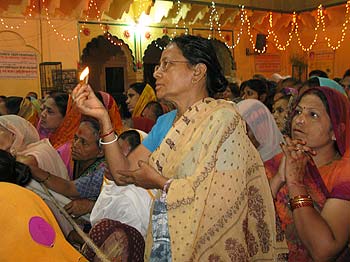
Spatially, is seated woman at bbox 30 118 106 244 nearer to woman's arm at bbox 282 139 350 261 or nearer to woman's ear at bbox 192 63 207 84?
woman's ear at bbox 192 63 207 84

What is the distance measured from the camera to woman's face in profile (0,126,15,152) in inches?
122

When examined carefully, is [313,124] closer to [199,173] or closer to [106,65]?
[199,173]

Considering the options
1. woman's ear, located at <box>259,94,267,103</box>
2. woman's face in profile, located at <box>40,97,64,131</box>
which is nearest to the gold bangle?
woman's face in profile, located at <box>40,97,64,131</box>

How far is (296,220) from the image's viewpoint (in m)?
1.68

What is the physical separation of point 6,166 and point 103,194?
2.17ft

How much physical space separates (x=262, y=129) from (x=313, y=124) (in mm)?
903

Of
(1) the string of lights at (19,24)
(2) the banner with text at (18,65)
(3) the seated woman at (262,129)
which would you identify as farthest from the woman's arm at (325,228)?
(1) the string of lights at (19,24)

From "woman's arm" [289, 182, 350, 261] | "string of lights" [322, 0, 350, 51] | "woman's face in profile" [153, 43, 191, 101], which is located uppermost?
"string of lights" [322, 0, 350, 51]

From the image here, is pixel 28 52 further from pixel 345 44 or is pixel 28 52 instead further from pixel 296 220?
pixel 345 44

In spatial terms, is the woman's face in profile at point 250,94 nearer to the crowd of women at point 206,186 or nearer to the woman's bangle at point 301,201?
the crowd of women at point 206,186

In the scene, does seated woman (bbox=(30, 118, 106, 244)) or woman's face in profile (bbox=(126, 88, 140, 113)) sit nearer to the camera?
seated woman (bbox=(30, 118, 106, 244))

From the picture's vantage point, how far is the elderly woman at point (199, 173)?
1595 millimetres

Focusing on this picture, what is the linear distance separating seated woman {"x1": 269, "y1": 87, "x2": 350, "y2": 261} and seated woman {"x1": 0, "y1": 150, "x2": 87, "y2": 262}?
850mm

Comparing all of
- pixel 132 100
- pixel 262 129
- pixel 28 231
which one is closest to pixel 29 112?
pixel 132 100
